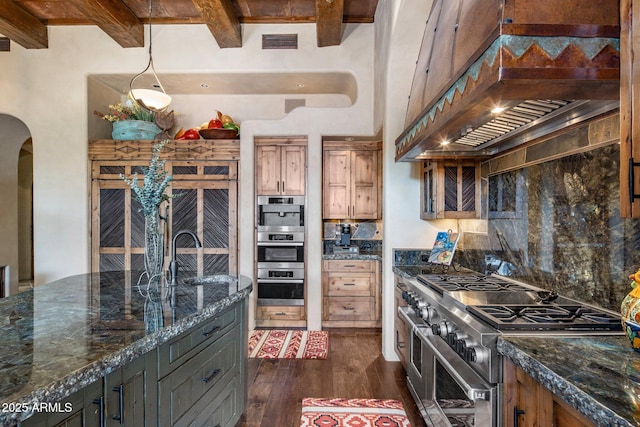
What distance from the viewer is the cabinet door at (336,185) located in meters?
4.47

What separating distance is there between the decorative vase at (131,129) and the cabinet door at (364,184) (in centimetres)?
273

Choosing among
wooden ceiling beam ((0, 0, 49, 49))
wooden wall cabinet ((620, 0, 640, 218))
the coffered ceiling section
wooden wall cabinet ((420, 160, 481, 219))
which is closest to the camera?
wooden wall cabinet ((620, 0, 640, 218))

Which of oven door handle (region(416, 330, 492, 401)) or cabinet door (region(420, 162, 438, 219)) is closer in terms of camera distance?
oven door handle (region(416, 330, 492, 401))

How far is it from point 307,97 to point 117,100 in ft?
9.19

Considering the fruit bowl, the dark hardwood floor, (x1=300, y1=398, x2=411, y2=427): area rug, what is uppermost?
the fruit bowl

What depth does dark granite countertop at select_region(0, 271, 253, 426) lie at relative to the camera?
87cm

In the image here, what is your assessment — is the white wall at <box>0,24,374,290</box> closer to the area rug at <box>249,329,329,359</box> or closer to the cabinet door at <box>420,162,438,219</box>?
the area rug at <box>249,329,329,359</box>

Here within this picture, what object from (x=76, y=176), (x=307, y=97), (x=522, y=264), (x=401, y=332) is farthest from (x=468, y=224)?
(x=76, y=176)

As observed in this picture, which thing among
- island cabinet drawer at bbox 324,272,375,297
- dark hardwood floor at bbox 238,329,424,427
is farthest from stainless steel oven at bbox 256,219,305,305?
dark hardwood floor at bbox 238,329,424,427

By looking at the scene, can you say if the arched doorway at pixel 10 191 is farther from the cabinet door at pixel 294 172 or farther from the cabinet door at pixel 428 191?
the cabinet door at pixel 428 191

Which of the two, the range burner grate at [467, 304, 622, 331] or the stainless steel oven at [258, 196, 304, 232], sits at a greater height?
the stainless steel oven at [258, 196, 304, 232]

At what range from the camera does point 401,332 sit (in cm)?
291

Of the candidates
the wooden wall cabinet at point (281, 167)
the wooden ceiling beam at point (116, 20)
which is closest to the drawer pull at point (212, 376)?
the wooden wall cabinet at point (281, 167)

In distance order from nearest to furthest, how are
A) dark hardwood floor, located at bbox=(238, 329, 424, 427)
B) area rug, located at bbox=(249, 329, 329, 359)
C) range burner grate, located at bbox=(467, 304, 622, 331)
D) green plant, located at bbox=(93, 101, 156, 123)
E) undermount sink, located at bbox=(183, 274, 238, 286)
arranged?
range burner grate, located at bbox=(467, 304, 622, 331) → undermount sink, located at bbox=(183, 274, 238, 286) → dark hardwood floor, located at bbox=(238, 329, 424, 427) → area rug, located at bbox=(249, 329, 329, 359) → green plant, located at bbox=(93, 101, 156, 123)
